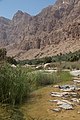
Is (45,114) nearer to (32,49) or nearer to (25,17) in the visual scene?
(32,49)

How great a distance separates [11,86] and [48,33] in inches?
4877

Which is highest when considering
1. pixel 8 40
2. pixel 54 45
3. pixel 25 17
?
pixel 25 17

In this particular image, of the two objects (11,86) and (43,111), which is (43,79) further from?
(43,111)

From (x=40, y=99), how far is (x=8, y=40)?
17027cm

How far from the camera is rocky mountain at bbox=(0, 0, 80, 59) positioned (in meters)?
101

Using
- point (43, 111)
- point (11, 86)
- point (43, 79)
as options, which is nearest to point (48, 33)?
point (43, 79)

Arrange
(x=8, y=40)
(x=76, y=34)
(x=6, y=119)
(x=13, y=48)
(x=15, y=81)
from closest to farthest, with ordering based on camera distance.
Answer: (x=6, y=119), (x=15, y=81), (x=76, y=34), (x=13, y=48), (x=8, y=40)

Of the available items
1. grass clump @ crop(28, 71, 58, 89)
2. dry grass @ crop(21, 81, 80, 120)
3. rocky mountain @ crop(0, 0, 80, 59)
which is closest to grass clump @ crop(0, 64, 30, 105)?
dry grass @ crop(21, 81, 80, 120)

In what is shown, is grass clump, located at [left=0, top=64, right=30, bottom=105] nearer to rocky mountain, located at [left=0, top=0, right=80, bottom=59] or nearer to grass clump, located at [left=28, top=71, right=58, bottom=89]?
grass clump, located at [left=28, top=71, right=58, bottom=89]

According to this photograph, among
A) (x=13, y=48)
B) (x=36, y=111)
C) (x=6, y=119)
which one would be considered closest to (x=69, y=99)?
(x=36, y=111)

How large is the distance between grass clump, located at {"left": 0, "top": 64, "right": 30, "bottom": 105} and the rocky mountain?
79906 mm

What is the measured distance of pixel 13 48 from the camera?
447ft

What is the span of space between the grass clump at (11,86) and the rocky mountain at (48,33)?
79906 millimetres

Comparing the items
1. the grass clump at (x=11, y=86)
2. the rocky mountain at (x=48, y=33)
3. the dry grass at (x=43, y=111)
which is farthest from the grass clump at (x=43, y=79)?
the rocky mountain at (x=48, y=33)
